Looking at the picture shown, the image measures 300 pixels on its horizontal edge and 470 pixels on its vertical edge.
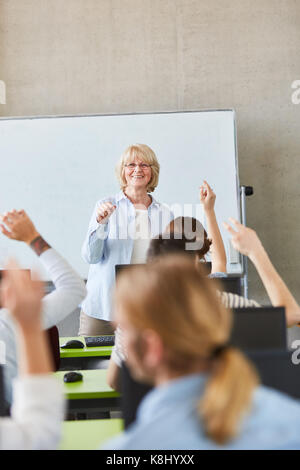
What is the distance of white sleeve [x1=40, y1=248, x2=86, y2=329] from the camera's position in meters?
1.55

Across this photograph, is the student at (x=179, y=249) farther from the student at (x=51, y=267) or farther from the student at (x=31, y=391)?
the student at (x=31, y=391)

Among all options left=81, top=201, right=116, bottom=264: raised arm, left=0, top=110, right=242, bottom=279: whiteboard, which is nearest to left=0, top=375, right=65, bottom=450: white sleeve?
left=81, top=201, right=116, bottom=264: raised arm

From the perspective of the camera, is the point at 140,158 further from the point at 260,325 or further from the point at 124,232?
the point at 260,325

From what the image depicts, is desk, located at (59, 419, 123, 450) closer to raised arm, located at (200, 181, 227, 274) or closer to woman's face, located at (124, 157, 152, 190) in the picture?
raised arm, located at (200, 181, 227, 274)

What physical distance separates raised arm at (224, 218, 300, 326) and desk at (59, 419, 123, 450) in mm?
630

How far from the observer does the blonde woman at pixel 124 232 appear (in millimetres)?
3570

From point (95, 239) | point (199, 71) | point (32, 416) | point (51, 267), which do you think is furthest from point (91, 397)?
point (199, 71)

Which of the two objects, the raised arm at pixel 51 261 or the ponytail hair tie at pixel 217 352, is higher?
the raised arm at pixel 51 261

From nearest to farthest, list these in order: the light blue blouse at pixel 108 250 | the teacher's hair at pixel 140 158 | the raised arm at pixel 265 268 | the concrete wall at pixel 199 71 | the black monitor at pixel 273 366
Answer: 1. the black monitor at pixel 273 366
2. the raised arm at pixel 265 268
3. the light blue blouse at pixel 108 250
4. the teacher's hair at pixel 140 158
5. the concrete wall at pixel 199 71

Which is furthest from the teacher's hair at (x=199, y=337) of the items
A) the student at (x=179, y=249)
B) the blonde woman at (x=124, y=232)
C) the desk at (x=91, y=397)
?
the blonde woman at (x=124, y=232)

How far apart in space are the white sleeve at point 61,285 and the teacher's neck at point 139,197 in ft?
7.06

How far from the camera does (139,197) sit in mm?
3787

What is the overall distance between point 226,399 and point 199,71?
14.1 feet

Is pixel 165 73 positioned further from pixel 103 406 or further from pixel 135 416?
pixel 135 416
